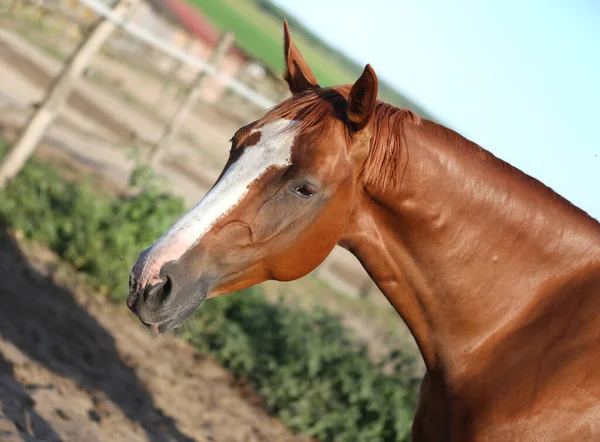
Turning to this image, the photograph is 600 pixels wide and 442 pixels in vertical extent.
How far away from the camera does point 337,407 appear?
6.00 metres

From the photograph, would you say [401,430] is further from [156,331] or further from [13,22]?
[13,22]

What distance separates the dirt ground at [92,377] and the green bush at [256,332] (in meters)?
0.19

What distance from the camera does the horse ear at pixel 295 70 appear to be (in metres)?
2.89

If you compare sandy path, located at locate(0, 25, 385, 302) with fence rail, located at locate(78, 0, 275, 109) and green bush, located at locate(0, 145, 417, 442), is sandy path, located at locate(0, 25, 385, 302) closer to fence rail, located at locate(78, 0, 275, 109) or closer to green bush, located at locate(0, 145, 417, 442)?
fence rail, located at locate(78, 0, 275, 109)

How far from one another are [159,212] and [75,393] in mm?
2288

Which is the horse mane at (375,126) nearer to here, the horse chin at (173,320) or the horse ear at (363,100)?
the horse ear at (363,100)

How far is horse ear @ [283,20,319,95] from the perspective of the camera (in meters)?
2.89

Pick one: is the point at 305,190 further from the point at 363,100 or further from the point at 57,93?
the point at 57,93

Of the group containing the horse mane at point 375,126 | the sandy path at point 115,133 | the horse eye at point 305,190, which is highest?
the horse mane at point 375,126

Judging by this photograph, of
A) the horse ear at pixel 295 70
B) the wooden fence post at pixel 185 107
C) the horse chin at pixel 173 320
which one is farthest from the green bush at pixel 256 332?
the horse chin at pixel 173 320

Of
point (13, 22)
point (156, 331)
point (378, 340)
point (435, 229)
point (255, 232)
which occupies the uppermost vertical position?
point (435, 229)

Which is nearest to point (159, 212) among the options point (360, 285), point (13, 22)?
point (360, 285)

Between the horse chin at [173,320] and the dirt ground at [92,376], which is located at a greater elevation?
the horse chin at [173,320]

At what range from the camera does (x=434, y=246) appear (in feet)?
8.49
